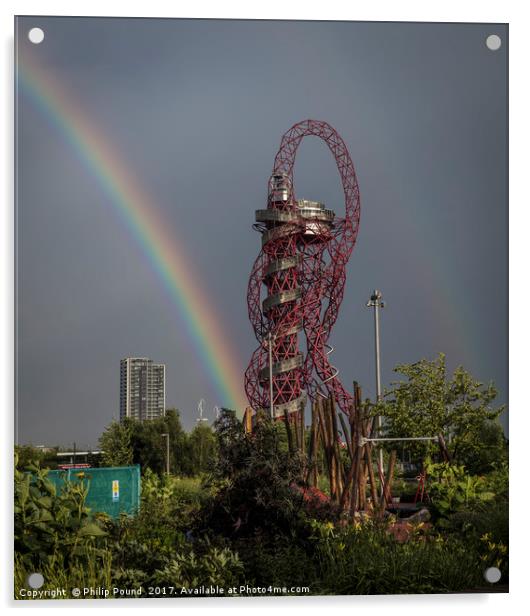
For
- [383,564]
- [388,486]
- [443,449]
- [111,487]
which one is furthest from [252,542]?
[443,449]

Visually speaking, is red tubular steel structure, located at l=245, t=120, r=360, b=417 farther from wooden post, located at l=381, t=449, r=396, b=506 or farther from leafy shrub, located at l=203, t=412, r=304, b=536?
leafy shrub, located at l=203, t=412, r=304, b=536

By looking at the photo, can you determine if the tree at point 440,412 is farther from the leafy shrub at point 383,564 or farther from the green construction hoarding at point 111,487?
the green construction hoarding at point 111,487

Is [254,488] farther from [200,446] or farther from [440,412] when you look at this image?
[440,412]

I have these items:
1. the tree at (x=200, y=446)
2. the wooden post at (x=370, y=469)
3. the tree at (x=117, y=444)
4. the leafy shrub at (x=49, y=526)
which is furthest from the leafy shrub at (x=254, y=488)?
the tree at (x=117, y=444)

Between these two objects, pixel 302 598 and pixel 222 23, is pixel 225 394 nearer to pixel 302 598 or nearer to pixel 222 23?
pixel 302 598

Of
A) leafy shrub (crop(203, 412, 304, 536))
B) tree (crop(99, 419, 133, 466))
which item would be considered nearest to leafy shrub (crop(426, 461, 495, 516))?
leafy shrub (crop(203, 412, 304, 536))

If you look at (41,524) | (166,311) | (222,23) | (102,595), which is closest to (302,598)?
(102,595)
